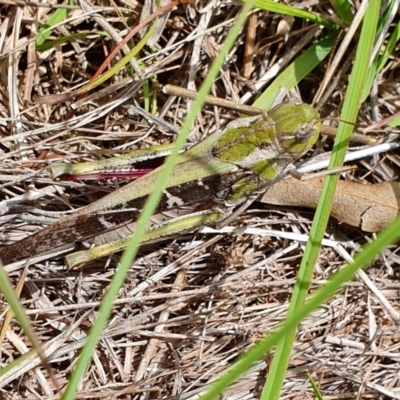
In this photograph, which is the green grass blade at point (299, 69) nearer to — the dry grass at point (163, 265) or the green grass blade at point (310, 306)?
the dry grass at point (163, 265)

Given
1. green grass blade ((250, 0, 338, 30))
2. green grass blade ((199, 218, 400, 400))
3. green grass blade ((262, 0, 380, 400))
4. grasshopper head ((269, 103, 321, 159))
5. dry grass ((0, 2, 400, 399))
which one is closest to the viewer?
green grass blade ((199, 218, 400, 400))

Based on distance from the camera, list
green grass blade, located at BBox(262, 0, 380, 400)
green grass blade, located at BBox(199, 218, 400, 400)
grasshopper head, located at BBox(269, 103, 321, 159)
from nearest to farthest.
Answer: green grass blade, located at BBox(199, 218, 400, 400)
green grass blade, located at BBox(262, 0, 380, 400)
grasshopper head, located at BBox(269, 103, 321, 159)

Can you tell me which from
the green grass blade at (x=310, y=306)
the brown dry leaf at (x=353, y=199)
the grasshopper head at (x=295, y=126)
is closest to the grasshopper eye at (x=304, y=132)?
the grasshopper head at (x=295, y=126)

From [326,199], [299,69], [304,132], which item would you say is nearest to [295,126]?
[304,132]

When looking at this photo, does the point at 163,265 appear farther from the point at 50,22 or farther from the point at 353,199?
the point at 50,22

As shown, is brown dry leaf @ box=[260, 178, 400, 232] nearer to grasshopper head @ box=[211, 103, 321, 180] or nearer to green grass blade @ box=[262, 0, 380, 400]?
grasshopper head @ box=[211, 103, 321, 180]

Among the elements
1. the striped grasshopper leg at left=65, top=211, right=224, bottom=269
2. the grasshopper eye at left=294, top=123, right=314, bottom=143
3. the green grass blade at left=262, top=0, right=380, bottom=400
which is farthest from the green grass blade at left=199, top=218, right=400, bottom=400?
the striped grasshopper leg at left=65, top=211, right=224, bottom=269
